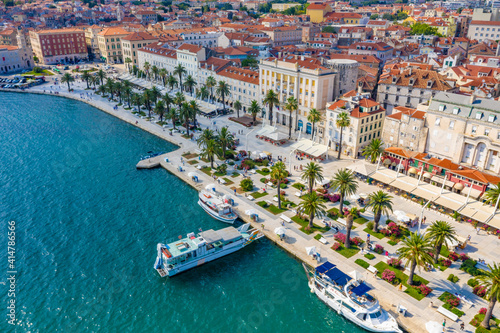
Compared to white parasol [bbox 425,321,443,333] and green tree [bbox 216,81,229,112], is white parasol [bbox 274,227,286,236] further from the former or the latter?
green tree [bbox 216,81,229,112]

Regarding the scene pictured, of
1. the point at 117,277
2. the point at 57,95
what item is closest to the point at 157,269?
the point at 117,277

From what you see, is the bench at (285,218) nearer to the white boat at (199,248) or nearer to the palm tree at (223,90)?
the white boat at (199,248)

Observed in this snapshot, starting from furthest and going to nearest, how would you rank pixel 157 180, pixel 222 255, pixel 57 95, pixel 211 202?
pixel 57 95 < pixel 157 180 < pixel 211 202 < pixel 222 255

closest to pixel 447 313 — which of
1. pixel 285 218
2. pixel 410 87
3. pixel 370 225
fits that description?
pixel 370 225

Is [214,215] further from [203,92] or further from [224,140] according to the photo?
[203,92]

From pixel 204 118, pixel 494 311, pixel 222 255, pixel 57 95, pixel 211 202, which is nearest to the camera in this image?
pixel 494 311

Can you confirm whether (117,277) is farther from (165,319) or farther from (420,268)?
(420,268)

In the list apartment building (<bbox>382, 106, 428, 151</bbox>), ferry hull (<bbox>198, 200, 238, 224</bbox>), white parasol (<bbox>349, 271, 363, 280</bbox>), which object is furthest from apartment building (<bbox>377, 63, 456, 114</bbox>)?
white parasol (<bbox>349, 271, 363, 280</bbox>)

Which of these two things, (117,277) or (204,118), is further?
(204,118)
